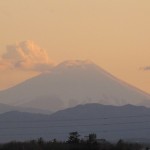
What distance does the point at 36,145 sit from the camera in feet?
331

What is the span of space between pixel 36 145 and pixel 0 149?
416cm

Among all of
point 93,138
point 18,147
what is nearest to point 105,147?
point 93,138

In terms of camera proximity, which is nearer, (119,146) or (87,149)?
(87,149)

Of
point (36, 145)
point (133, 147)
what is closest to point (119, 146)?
point (133, 147)

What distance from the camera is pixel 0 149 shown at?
9950 centimetres

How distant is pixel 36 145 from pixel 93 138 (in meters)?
6.40

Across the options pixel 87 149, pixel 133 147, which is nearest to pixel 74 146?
pixel 87 149

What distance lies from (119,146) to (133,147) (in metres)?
3.13

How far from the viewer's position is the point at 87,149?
316ft

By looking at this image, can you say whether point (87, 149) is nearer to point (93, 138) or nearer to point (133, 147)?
point (93, 138)

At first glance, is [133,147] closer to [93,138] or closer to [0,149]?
[93,138]

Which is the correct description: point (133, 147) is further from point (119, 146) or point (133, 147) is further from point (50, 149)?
point (50, 149)

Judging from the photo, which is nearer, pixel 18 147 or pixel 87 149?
pixel 87 149

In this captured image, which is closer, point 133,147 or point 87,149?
point 87,149
